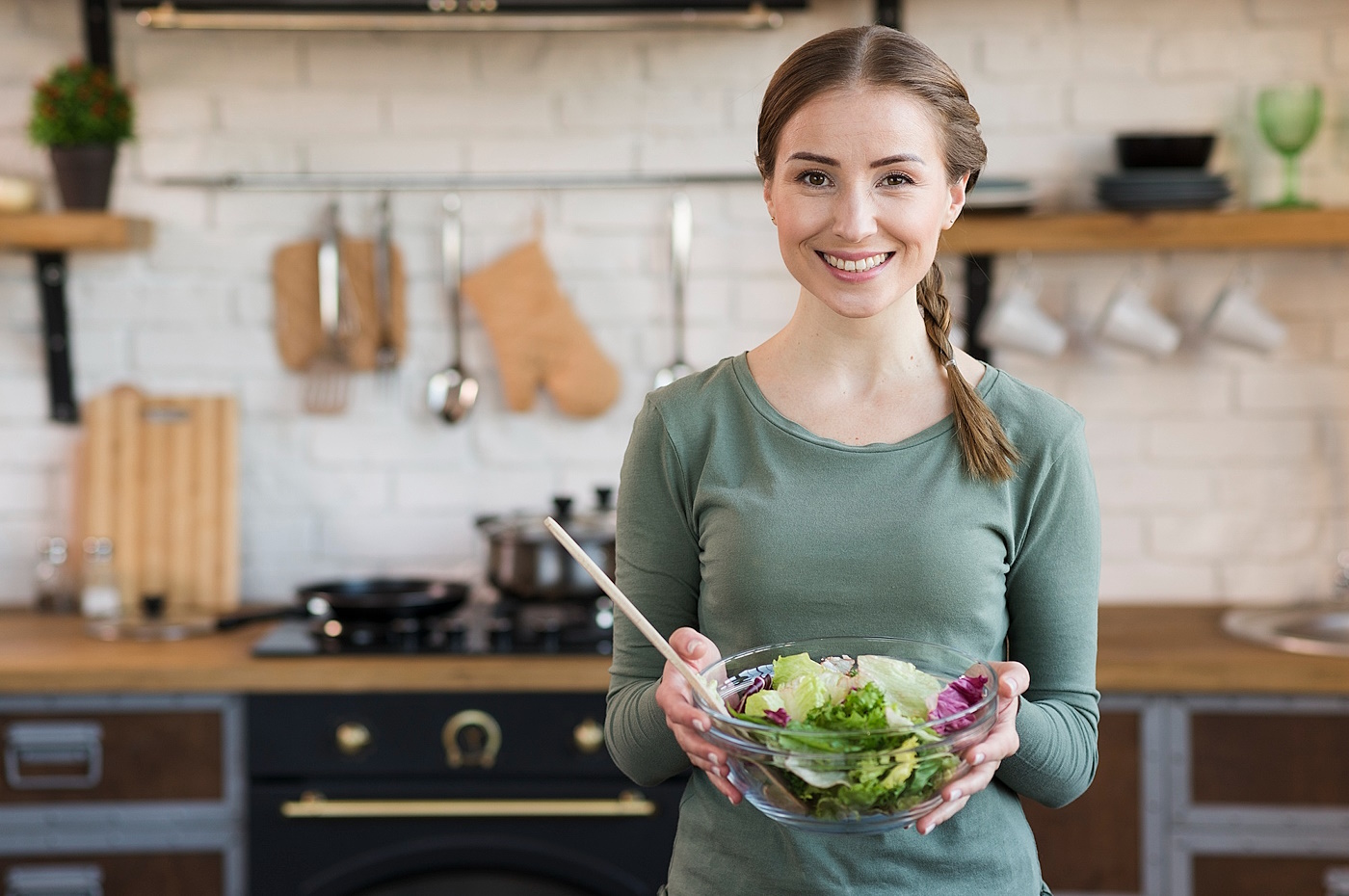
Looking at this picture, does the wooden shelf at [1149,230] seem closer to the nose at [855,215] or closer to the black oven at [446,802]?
the black oven at [446,802]

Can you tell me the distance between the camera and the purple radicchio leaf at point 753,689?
107 cm

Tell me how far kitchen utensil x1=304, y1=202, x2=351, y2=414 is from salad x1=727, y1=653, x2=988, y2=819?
1.80m

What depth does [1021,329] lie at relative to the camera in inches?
98.9

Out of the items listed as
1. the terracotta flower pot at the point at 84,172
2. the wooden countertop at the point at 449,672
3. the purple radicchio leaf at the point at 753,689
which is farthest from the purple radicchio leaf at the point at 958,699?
the terracotta flower pot at the point at 84,172

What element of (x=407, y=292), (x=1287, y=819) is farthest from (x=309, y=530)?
(x=1287, y=819)

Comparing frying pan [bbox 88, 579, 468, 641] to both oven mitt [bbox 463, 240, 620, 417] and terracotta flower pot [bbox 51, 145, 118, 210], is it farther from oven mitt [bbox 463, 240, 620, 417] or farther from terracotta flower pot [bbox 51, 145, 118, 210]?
Result: terracotta flower pot [bbox 51, 145, 118, 210]

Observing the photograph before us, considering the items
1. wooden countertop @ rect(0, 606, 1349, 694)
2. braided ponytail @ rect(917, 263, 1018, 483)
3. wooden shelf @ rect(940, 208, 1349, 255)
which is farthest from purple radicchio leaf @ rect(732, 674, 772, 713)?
wooden shelf @ rect(940, 208, 1349, 255)

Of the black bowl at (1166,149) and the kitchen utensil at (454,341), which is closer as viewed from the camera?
the black bowl at (1166,149)

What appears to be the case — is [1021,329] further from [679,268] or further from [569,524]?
[569,524]

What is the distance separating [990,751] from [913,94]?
20.9 inches

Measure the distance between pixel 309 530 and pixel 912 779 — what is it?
6.56 feet

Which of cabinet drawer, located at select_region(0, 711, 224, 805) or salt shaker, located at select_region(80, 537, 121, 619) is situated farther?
salt shaker, located at select_region(80, 537, 121, 619)

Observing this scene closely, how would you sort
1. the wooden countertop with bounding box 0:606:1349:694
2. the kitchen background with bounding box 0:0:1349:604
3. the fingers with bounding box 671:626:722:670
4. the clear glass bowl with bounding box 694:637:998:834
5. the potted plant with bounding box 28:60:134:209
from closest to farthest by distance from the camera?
1. the clear glass bowl with bounding box 694:637:998:834
2. the fingers with bounding box 671:626:722:670
3. the wooden countertop with bounding box 0:606:1349:694
4. the potted plant with bounding box 28:60:134:209
5. the kitchen background with bounding box 0:0:1349:604

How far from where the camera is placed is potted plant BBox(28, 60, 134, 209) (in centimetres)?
250
